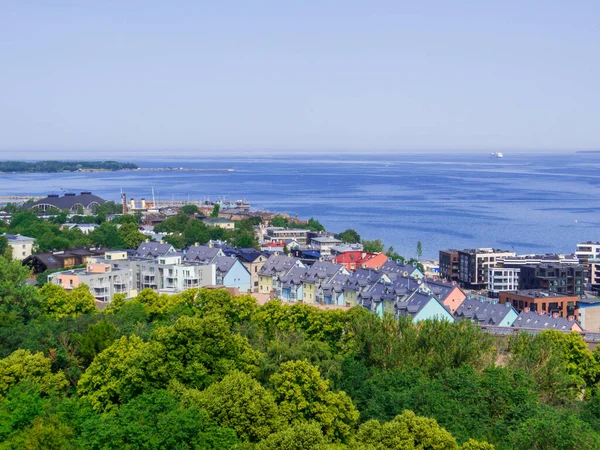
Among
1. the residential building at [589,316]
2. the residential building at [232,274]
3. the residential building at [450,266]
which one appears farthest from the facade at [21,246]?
the residential building at [589,316]

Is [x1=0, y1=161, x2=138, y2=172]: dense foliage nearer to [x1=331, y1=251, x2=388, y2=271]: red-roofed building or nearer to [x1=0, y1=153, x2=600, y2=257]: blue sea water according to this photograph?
[x1=0, y1=153, x2=600, y2=257]: blue sea water

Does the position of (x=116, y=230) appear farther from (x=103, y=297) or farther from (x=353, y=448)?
(x=353, y=448)

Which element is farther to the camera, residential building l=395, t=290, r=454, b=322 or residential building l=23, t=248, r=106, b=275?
residential building l=23, t=248, r=106, b=275

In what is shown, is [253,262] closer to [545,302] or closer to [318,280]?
[318,280]

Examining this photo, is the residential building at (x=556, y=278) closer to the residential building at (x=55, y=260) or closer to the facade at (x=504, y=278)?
the facade at (x=504, y=278)

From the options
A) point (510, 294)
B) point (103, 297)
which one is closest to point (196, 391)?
point (103, 297)

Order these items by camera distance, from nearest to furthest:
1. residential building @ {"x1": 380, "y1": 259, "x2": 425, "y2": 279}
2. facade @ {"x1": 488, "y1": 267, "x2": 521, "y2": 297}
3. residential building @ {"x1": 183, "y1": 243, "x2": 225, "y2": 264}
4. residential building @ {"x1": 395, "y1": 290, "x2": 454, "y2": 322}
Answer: residential building @ {"x1": 395, "y1": 290, "x2": 454, "y2": 322} → residential building @ {"x1": 380, "y1": 259, "x2": 425, "y2": 279} → residential building @ {"x1": 183, "y1": 243, "x2": 225, "y2": 264} → facade @ {"x1": 488, "y1": 267, "x2": 521, "y2": 297}

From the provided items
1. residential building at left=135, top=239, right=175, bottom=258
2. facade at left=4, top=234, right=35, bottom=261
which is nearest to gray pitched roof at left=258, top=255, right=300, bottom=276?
residential building at left=135, top=239, right=175, bottom=258

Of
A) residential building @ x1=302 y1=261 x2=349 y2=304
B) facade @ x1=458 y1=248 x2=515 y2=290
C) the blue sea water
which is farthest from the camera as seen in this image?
the blue sea water
